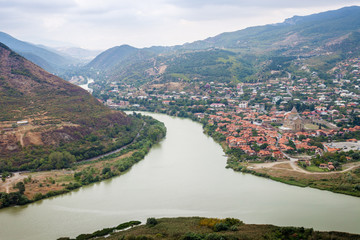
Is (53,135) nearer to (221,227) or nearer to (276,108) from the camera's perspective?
(221,227)

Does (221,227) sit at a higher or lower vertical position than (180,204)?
higher

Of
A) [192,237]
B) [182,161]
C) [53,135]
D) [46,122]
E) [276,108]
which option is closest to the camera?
[192,237]

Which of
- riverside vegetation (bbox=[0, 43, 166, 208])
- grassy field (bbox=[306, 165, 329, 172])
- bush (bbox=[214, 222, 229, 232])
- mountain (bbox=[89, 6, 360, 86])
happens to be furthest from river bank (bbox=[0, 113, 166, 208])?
mountain (bbox=[89, 6, 360, 86])

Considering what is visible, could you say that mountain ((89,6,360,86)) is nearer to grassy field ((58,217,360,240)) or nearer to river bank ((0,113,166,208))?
river bank ((0,113,166,208))

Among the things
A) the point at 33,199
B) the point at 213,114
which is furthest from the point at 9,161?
the point at 213,114

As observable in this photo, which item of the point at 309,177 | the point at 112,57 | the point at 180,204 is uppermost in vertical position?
the point at 112,57

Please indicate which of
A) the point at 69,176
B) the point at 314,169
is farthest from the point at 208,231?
the point at 69,176

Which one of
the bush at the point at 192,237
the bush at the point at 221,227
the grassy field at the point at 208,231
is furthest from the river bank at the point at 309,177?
the bush at the point at 192,237

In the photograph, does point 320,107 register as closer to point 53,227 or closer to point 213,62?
point 53,227

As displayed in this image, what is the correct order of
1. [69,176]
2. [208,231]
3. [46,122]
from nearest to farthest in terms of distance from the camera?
[208,231] < [69,176] < [46,122]
